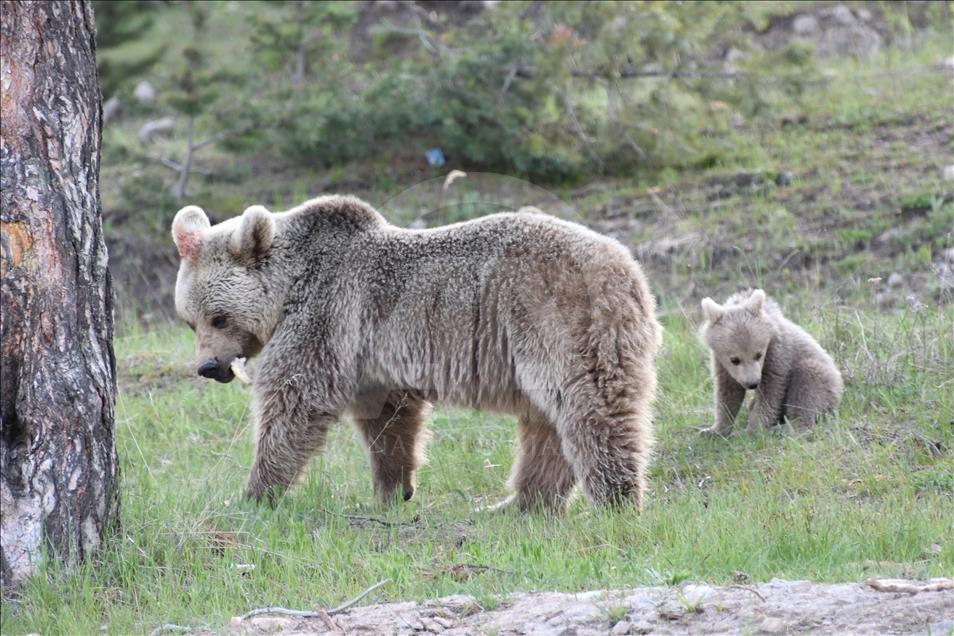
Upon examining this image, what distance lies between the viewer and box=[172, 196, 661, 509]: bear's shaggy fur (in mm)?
6062

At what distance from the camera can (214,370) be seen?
269 inches

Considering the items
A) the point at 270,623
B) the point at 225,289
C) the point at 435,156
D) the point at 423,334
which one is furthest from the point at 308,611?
the point at 435,156

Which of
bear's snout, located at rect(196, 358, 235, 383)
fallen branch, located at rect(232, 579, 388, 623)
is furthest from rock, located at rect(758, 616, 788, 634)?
bear's snout, located at rect(196, 358, 235, 383)

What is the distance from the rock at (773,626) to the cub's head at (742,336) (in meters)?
3.08

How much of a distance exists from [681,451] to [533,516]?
4.30 feet

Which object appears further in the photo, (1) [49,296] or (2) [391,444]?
(2) [391,444]

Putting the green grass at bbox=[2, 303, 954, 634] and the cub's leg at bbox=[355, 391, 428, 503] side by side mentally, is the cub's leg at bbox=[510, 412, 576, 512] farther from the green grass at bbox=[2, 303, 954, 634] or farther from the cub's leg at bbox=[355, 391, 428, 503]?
the cub's leg at bbox=[355, 391, 428, 503]

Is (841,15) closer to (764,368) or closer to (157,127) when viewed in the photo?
(157,127)

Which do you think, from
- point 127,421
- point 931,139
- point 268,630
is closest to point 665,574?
point 268,630

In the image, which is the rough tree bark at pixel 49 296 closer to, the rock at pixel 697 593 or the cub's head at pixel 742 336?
the rock at pixel 697 593

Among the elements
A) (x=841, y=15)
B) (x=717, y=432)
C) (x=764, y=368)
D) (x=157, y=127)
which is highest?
(x=841, y=15)

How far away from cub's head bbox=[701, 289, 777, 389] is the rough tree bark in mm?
3615

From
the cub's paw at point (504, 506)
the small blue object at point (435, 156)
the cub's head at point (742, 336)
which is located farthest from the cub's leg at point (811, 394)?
the small blue object at point (435, 156)

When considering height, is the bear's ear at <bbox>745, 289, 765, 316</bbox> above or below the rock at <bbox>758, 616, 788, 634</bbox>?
above
